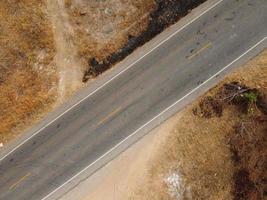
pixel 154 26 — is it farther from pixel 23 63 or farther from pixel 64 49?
pixel 23 63

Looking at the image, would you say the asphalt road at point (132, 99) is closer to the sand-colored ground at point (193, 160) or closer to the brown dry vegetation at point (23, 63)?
the sand-colored ground at point (193, 160)

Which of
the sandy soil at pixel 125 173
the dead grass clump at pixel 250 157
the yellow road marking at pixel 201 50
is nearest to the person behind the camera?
the dead grass clump at pixel 250 157

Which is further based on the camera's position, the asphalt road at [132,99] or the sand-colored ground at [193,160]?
the asphalt road at [132,99]

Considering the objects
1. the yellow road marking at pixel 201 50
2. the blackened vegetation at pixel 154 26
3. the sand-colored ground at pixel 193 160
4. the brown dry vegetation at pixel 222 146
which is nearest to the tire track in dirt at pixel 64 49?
the blackened vegetation at pixel 154 26

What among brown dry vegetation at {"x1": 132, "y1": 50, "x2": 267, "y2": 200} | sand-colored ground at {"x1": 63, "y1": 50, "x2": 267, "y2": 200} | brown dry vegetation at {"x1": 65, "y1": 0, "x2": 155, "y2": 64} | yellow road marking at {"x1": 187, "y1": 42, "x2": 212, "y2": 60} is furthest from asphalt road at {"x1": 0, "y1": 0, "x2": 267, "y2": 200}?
brown dry vegetation at {"x1": 65, "y1": 0, "x2": 155, "y2": 64}

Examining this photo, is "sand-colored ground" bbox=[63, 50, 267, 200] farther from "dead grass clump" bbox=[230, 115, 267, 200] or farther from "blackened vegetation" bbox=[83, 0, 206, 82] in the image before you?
"blackened vegetation" bbox=[83, 0, 206, 82]

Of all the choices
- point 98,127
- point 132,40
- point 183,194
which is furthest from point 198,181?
point 132,40

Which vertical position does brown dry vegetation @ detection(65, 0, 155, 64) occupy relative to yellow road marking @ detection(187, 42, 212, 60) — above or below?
above
